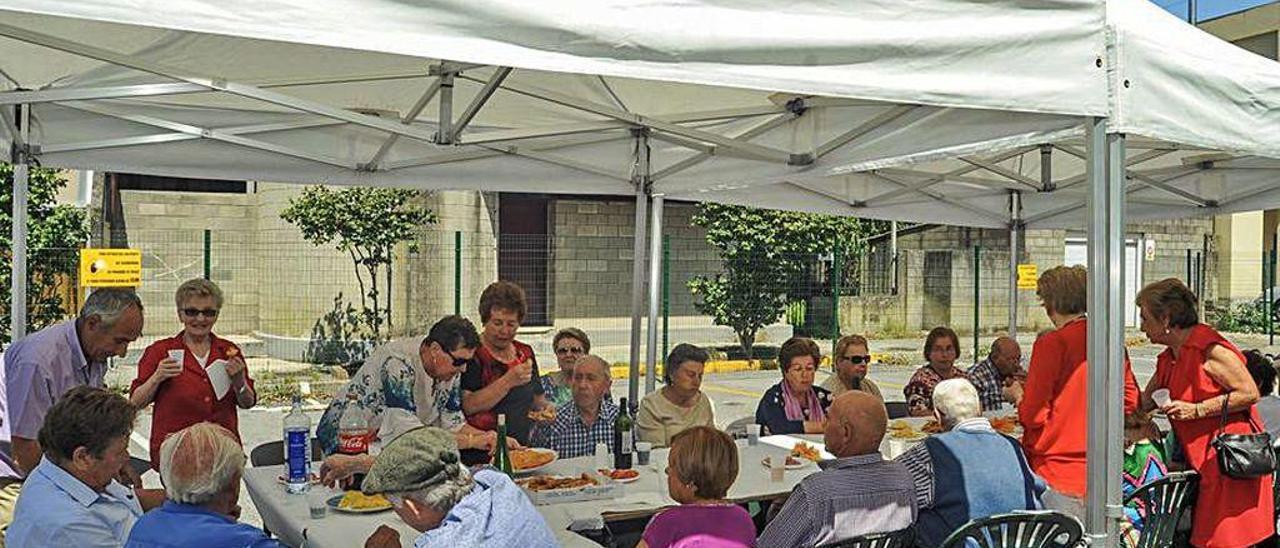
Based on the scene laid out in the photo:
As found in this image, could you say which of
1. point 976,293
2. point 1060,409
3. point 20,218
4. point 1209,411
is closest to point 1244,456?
point 1209,411

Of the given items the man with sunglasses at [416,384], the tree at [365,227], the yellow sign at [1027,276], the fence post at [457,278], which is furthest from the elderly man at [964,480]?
the tree at [365,227]

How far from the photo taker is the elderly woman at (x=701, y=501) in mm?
2967

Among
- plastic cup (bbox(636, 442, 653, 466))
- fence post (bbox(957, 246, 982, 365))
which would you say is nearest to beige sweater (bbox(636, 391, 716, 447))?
plastic cup (bbox(636, 442, 653, 466))

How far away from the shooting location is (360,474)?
400cm

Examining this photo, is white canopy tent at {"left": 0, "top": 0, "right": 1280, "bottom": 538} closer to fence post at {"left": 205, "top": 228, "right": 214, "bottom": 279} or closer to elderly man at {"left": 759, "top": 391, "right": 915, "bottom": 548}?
elderly man at {"left": 759, "top": 391, "right": 915, "bottom": 548}

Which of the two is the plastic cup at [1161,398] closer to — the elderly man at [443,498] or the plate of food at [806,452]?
the plate of food at [806,452]

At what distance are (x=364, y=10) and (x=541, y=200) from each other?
16522mm

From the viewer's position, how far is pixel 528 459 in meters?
4.46

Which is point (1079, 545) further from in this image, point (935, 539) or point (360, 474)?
point (360, 474)

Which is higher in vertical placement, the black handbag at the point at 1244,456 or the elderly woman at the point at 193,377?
the elderly woman at the point at 193,377

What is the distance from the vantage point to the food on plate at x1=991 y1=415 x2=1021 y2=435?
568 centimetres

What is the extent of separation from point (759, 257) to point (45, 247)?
30.6ft

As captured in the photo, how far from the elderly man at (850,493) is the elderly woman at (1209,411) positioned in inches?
63.8

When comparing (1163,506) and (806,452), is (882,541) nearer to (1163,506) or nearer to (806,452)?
(1163,506)
